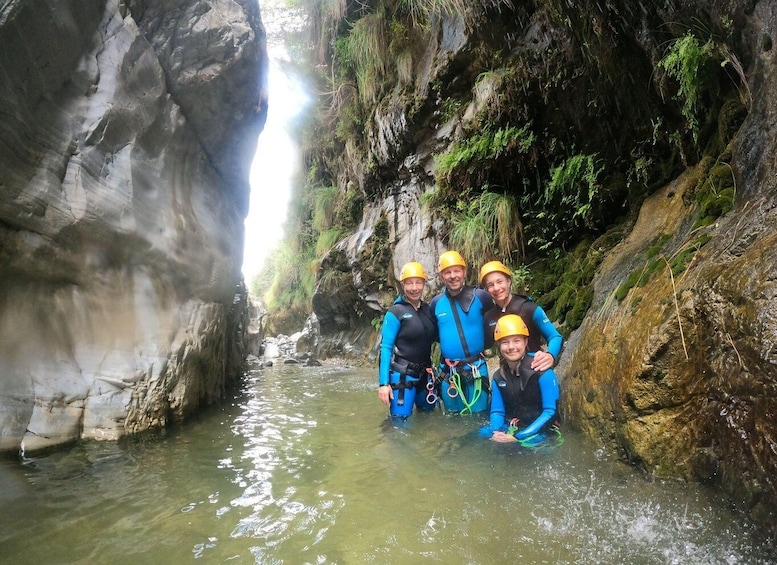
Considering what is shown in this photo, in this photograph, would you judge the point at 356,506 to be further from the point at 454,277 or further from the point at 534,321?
the point at 454,277

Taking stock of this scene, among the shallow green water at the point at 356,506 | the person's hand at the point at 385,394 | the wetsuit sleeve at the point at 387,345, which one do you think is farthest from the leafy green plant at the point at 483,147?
the shallow green water at the point at 356,506

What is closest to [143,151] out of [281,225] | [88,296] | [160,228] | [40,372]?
[160,228]

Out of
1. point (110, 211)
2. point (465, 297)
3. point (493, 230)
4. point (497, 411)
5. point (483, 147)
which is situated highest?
point (483, 147)

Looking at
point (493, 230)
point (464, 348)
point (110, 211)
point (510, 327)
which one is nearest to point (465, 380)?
point (464, 348)

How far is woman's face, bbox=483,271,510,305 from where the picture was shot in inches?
190

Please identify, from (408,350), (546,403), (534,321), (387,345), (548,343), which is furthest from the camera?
(408,350)

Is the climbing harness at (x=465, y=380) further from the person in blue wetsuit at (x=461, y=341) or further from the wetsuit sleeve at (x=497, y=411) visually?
the wetsuit sleeve at (x=497, y=411)

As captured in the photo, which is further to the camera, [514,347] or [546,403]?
[514,347]

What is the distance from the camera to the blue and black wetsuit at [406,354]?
17.2ft

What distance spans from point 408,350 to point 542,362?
1772 millimetres

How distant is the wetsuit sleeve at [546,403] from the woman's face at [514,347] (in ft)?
0.97

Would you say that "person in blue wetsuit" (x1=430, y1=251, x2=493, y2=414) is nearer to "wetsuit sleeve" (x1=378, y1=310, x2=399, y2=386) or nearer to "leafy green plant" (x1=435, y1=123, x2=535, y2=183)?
"wetsuit sleeve" (x1=378, y1=310, x2=399, y2=386)

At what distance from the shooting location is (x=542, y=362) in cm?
412

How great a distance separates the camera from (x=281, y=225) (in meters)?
19.2
